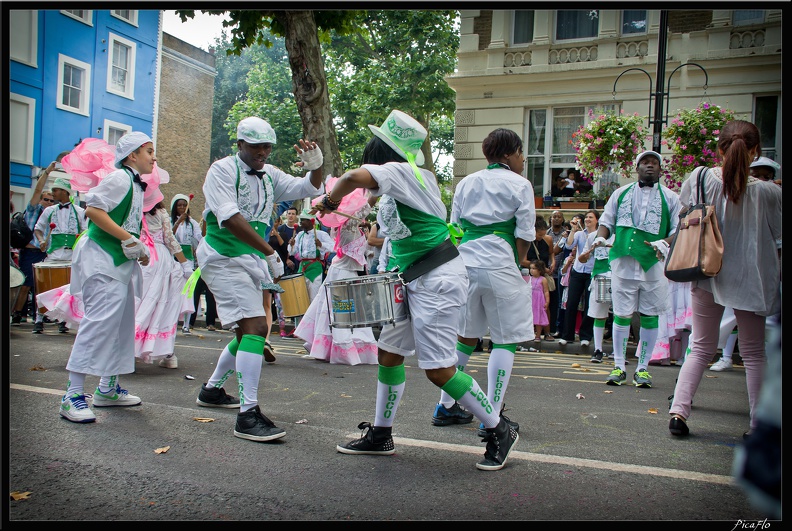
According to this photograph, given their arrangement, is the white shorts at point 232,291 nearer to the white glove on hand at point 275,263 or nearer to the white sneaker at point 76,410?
the white glove on hand at point 275,263

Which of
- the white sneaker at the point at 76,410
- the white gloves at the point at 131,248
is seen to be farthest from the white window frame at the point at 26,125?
the white sneaker at the point at 76,410

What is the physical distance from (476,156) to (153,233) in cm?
764

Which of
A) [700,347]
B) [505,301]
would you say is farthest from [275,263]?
[700,347]

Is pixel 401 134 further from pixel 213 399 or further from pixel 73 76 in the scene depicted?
pixel 213 399

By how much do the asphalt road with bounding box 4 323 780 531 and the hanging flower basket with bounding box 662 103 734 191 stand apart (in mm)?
3532

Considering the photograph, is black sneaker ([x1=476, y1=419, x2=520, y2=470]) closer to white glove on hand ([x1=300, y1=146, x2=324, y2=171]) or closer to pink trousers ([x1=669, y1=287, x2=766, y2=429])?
pink trousers ([x1=669, y1=287, x2=766, y2=429])

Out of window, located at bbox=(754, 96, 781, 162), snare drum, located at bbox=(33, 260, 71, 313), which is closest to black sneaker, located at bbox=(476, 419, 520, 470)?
window, located at bbox=(754, 96, 781, 162)

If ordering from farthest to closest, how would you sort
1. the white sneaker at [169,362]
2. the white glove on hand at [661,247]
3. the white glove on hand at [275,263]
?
the white sneaker at [169,362] → the white glove on hand at [661,247] → the white glove on hand at [275,263]

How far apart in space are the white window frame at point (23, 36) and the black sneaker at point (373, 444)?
2782mm

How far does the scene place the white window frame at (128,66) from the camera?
4.57 meters

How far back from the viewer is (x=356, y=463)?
409 cm

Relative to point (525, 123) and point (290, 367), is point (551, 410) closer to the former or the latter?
point (290, 367)

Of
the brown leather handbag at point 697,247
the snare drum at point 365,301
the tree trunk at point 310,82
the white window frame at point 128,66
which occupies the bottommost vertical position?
→ the snare drum at point 365,301

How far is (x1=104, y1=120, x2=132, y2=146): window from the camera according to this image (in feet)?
19.3
